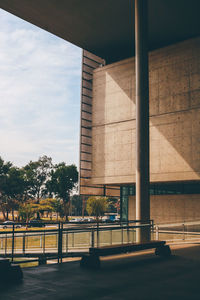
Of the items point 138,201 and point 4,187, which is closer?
point 138,201

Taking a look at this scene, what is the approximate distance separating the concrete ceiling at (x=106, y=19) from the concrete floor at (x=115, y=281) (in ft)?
60.7

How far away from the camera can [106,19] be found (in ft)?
81.7

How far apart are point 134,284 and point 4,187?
213 ft

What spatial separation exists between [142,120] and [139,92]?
1661 millimetres

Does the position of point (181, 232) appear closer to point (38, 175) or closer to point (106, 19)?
point (106, 19)

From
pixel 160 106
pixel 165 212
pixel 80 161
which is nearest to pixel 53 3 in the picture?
pixel 160 106

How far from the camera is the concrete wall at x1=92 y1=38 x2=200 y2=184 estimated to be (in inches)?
968

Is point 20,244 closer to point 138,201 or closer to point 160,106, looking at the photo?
point 138,201

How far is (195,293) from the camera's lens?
648 centimetres

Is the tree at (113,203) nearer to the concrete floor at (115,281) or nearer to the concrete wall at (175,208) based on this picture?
the concrete wall at (175,208)

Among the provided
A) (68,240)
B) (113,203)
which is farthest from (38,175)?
(68,240)

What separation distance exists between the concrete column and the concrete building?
0.06 metres

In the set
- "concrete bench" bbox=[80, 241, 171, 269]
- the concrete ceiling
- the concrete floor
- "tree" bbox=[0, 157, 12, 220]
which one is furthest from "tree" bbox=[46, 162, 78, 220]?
the concrete floor

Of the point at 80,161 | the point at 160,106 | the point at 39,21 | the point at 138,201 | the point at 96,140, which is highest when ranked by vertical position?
the point at 39,21
